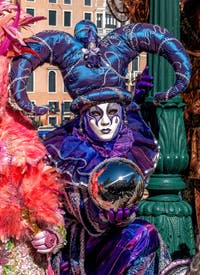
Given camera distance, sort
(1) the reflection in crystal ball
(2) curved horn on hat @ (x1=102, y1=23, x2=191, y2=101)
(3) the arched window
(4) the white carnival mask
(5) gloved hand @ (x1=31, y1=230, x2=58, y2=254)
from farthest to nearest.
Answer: (3) the arched window → (2) curved horn on hat @ (x1=102, y1=23, x2=191, y2=101) → (4) the white carnival mask → (1) the reflection in crystal ball → (5) gloved hand @ (x1=31, y1=230, x2=58, y2=254)

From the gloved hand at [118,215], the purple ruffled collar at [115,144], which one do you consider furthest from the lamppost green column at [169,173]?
the gloved hand at [118,215]

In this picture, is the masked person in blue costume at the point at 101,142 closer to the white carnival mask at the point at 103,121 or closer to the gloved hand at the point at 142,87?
the white carnival mask at the point at 103,121

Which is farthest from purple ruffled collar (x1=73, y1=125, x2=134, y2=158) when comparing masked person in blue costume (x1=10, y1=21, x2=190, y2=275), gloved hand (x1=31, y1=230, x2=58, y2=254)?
gloved hand (x1=31, y1=230, x2=58, y2=254)

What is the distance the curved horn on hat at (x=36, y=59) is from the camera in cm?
304

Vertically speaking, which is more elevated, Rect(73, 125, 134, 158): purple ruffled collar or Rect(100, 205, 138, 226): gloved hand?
Rect(73, 125, 134, 158): purple ruffled collar

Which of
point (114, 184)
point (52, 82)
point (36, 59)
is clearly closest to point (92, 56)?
point (36, 59)

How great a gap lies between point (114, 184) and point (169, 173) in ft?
3.31

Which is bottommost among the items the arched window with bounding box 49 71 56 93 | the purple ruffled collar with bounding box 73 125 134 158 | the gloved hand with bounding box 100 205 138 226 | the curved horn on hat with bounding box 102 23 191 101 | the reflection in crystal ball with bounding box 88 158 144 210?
the gloved hand with bounding box 100 205 138 226

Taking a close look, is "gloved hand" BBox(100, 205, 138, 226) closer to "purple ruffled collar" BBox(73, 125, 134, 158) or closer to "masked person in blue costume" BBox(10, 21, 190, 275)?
"masked person in blue costume" BBox(10, 21, 190, 275)

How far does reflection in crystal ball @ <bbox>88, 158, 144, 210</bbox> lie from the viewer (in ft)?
9.53

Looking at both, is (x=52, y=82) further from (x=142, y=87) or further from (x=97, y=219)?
(x=97, y=219)

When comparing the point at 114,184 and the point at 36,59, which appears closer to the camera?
the point at 114,184

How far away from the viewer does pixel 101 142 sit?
3125mm

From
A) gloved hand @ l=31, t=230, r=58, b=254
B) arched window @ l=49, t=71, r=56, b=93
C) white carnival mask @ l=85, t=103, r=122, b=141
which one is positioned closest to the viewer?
gloved hand @ l=31, t=230, r=58, b=254
